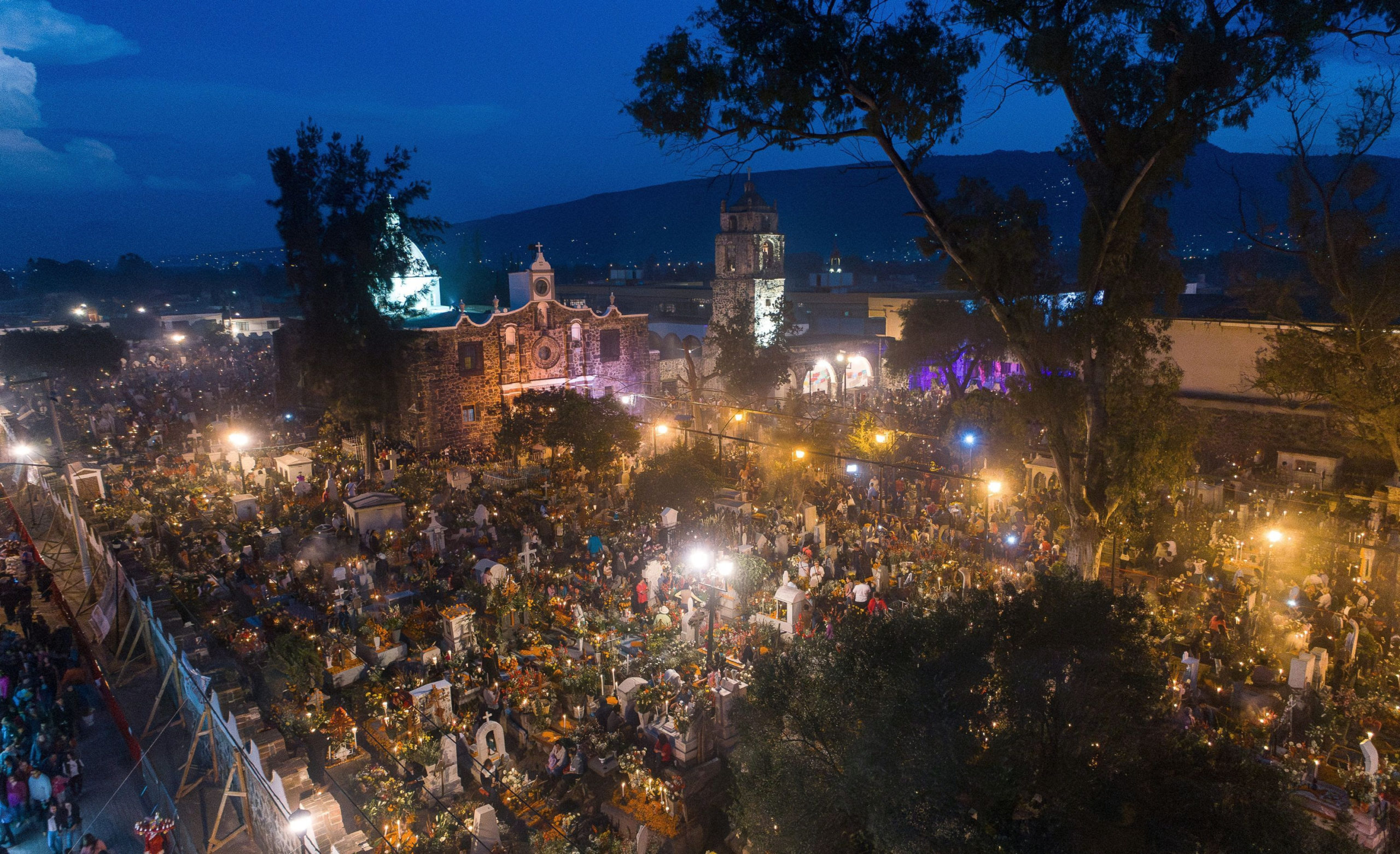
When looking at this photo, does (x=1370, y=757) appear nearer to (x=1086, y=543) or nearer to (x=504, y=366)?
(x=1086, y=543)

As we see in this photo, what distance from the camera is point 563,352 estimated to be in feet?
107

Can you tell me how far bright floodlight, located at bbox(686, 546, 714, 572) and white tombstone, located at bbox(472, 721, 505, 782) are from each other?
430 cm

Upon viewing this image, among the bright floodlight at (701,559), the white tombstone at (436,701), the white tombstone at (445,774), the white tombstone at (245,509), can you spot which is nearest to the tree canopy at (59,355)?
the white tombstone at (245,509)

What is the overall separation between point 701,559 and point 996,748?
819cm

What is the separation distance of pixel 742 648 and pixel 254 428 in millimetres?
21628

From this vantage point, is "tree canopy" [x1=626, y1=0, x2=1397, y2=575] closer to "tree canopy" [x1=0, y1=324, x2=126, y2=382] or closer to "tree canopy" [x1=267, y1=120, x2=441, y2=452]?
"tree canopy" [x1=267, y1=120, x2=441, y2=452]

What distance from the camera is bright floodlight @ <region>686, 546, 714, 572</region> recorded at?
1386cm

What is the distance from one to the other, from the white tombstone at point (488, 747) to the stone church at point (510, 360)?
713 inches

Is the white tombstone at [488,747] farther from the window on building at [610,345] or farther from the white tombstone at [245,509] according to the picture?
the window on building at [610,345]

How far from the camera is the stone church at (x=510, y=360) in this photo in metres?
29.6

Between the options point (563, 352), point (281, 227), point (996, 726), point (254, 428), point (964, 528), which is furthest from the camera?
point (563, 352)

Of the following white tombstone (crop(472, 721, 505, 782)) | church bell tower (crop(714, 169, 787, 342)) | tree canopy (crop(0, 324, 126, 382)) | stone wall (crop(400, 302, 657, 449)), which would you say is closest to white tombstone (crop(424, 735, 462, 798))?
white tombstone (crop(472, 721, 505, 782))

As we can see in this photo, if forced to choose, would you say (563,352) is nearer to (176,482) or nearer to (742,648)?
(176,482)

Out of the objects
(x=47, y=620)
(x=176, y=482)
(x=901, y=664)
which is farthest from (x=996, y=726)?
(x=176, y=482)
